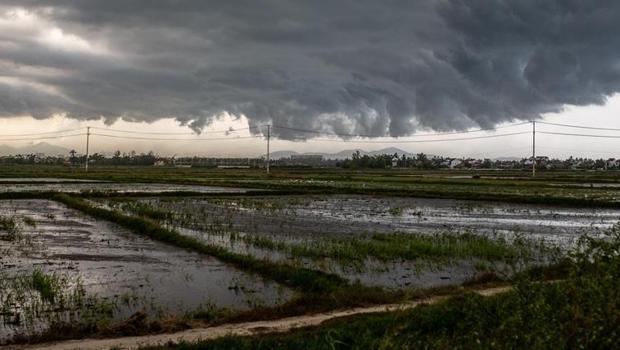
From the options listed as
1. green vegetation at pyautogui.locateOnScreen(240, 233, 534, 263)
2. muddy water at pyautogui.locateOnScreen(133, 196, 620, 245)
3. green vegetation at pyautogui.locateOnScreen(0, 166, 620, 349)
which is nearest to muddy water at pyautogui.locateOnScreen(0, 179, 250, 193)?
muddy water at pyautogui.locateOnScreen(133, 196, 620, 245)


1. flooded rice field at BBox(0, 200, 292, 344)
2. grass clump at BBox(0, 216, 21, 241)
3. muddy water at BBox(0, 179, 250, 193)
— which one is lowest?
flooded rice field at BBox(0, 200, 292, 344)

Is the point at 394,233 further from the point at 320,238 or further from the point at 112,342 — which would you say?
the point at 112,342

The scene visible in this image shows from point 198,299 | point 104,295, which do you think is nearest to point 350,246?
point 198,299

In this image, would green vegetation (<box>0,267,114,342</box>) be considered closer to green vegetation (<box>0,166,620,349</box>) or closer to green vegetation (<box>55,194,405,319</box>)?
green vegetation (<box>0,166,620,349</box>)

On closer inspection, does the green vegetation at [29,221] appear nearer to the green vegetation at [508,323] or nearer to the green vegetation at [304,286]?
the green vegetation at [304,286]

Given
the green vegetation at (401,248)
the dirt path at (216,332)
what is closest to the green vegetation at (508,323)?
the dirt path at (216,332)
